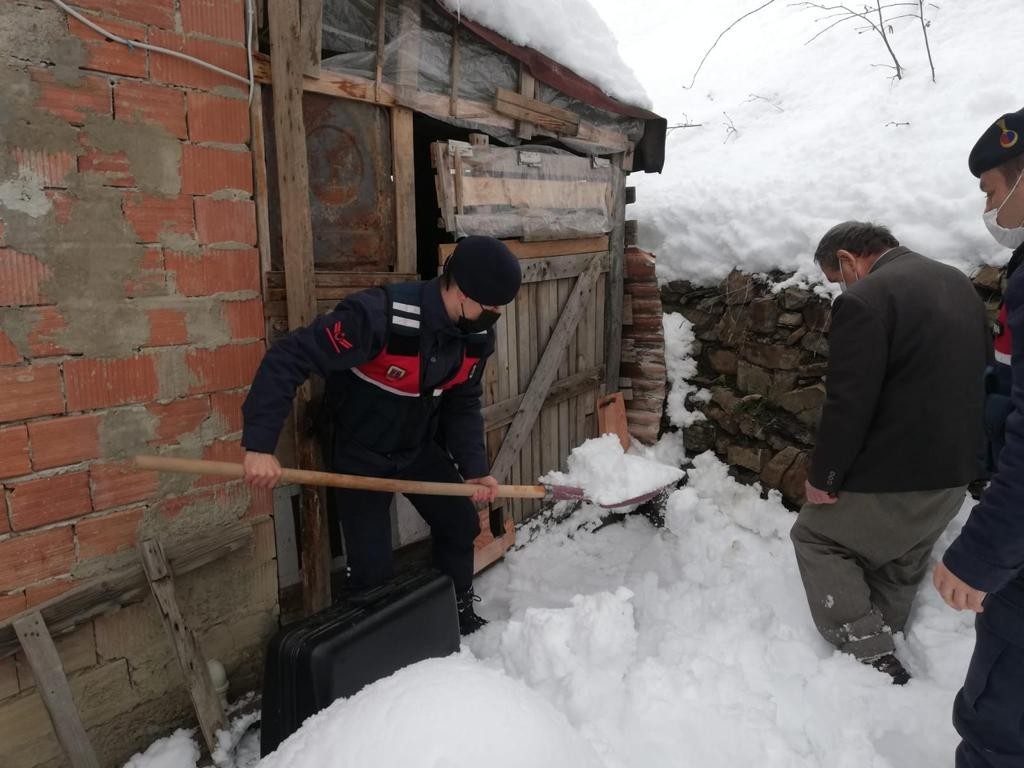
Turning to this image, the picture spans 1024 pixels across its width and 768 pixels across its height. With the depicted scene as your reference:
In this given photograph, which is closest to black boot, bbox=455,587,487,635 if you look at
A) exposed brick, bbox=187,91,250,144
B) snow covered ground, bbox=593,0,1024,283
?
exposed brick, bbox=187,91,250,144

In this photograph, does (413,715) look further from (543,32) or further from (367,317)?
(543,32)

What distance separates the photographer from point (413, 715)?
5.28 feet

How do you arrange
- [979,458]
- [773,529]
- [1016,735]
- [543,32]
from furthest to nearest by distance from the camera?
1. [773,529]
2. [543,32]
3. [979,458]
4. [1016,735]

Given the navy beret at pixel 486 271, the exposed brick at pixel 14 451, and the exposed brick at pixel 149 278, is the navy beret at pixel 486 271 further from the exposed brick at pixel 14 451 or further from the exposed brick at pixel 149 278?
the exposed brick at pixel 14 451

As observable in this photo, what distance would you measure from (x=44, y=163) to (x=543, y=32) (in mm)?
2757

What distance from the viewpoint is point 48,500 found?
218 cm

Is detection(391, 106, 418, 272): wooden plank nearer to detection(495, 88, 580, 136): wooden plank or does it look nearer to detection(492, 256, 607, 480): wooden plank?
detection(495, 88, 580, 136): wooden plank

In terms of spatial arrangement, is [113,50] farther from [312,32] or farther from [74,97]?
[312,32]

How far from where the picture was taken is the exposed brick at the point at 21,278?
2.00 m

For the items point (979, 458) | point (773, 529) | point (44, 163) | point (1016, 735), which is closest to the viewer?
point (1016, 735)

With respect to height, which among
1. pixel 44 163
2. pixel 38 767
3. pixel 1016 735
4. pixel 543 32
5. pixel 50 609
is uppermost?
pixel 543 32

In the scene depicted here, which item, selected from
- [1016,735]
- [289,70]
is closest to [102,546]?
[289,70]

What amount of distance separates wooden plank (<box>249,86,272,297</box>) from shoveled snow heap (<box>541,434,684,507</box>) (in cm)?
218

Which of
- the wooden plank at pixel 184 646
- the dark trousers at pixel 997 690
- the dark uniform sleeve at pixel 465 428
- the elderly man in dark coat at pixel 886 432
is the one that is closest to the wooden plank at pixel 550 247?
the dark uniform sleeve at pixel 465 428
